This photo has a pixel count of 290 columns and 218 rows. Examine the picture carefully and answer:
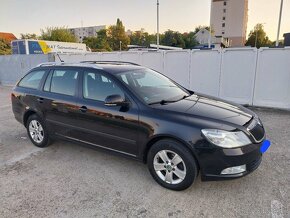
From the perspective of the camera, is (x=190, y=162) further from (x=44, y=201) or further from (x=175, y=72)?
(x=175, y=72)

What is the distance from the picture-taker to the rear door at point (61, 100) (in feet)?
12.2

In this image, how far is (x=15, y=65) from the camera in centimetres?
1405

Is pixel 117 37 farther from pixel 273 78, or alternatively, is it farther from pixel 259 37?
pixel 273 78

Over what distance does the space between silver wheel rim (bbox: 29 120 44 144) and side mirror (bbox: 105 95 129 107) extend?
198cm

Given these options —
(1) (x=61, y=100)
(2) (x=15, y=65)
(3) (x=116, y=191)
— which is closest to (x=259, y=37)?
(2) (x=15, y=65)

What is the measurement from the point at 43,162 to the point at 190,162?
2507mm

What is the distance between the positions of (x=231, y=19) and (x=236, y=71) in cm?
7893

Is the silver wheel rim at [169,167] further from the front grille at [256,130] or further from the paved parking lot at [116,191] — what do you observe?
the front grille at [256,130]

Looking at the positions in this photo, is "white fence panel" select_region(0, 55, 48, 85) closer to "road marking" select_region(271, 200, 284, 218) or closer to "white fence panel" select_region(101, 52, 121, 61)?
"white fence panel" select_region(101, 52, 121, 61)

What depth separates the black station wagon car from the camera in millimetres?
2627

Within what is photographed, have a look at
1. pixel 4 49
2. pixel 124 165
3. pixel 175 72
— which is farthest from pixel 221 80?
pixel 4 49

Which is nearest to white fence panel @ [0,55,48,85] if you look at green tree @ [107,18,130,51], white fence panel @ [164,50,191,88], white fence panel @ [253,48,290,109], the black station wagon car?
white fence panel @ [164,50,191,88]

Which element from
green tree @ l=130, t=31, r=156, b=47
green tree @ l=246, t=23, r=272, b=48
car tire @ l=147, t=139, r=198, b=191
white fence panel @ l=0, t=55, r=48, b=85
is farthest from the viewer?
green tree @ l=130, t=31, r=156, b=47

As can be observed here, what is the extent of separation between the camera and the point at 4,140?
15.9ft
